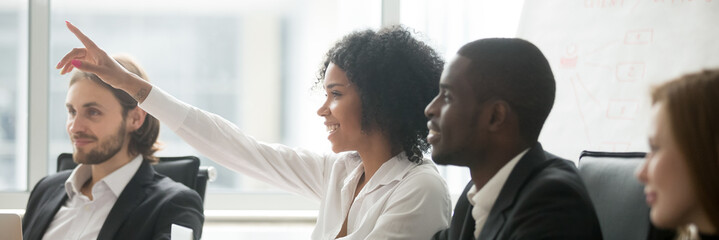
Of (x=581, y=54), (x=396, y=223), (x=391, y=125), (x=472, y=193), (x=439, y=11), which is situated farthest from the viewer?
(x=439, y=11)

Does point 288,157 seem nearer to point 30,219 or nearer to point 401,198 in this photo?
point 401,198

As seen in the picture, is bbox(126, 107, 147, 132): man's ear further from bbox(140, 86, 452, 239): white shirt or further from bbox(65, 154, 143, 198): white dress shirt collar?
bbox(140, 86, 452, 239): white shirt

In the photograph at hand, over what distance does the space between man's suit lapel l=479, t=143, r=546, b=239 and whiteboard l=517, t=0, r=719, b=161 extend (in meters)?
1.43

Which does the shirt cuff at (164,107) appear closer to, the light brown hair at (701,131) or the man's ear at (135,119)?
the man's ear at (135,119)

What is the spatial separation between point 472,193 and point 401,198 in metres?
0.32

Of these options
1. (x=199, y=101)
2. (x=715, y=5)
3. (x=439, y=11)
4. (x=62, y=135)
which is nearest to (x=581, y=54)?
(x=715, y=5)

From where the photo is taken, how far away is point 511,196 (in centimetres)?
131

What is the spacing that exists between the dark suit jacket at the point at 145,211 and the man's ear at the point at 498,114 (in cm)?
115

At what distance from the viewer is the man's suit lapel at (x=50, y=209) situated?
92.2 inches

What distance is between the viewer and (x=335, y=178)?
2.09 m

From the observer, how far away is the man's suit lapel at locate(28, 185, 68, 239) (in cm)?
234

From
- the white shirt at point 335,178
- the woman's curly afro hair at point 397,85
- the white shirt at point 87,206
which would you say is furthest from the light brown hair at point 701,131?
the white shirt at point 87,206

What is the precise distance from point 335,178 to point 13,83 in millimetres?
1997

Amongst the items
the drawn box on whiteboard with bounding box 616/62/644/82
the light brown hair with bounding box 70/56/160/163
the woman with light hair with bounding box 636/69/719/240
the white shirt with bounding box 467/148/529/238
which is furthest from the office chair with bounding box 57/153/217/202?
the woman with light hair with bounding box 636/69/719/240
